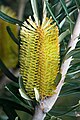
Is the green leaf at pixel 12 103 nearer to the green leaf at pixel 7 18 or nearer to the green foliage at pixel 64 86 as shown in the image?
the green foliage at pixel 64 86

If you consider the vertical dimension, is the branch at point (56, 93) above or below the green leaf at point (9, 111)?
above

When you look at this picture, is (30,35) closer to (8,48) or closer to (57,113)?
(57,113)

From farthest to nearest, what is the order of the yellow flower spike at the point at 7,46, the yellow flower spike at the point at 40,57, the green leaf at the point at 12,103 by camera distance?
the yellow flower spike at the point at 7,46 < the green leaf at the point at 12,103 < the yellow flower spike at the point at 40,57

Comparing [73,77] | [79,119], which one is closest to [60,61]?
[73,77]

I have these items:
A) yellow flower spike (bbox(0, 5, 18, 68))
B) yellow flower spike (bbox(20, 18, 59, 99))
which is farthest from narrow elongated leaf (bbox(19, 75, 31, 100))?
yellow flower spike (bbox(0, 5, 18, 68))

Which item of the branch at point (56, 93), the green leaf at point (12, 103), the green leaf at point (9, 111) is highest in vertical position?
the branch at point (56, 93)

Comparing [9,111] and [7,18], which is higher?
[7,18]

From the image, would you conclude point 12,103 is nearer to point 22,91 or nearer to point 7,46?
point 22,91

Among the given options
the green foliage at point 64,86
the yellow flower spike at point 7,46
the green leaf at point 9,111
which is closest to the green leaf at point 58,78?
the green foliage at point 64,86

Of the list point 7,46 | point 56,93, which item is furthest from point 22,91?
point 7,46
